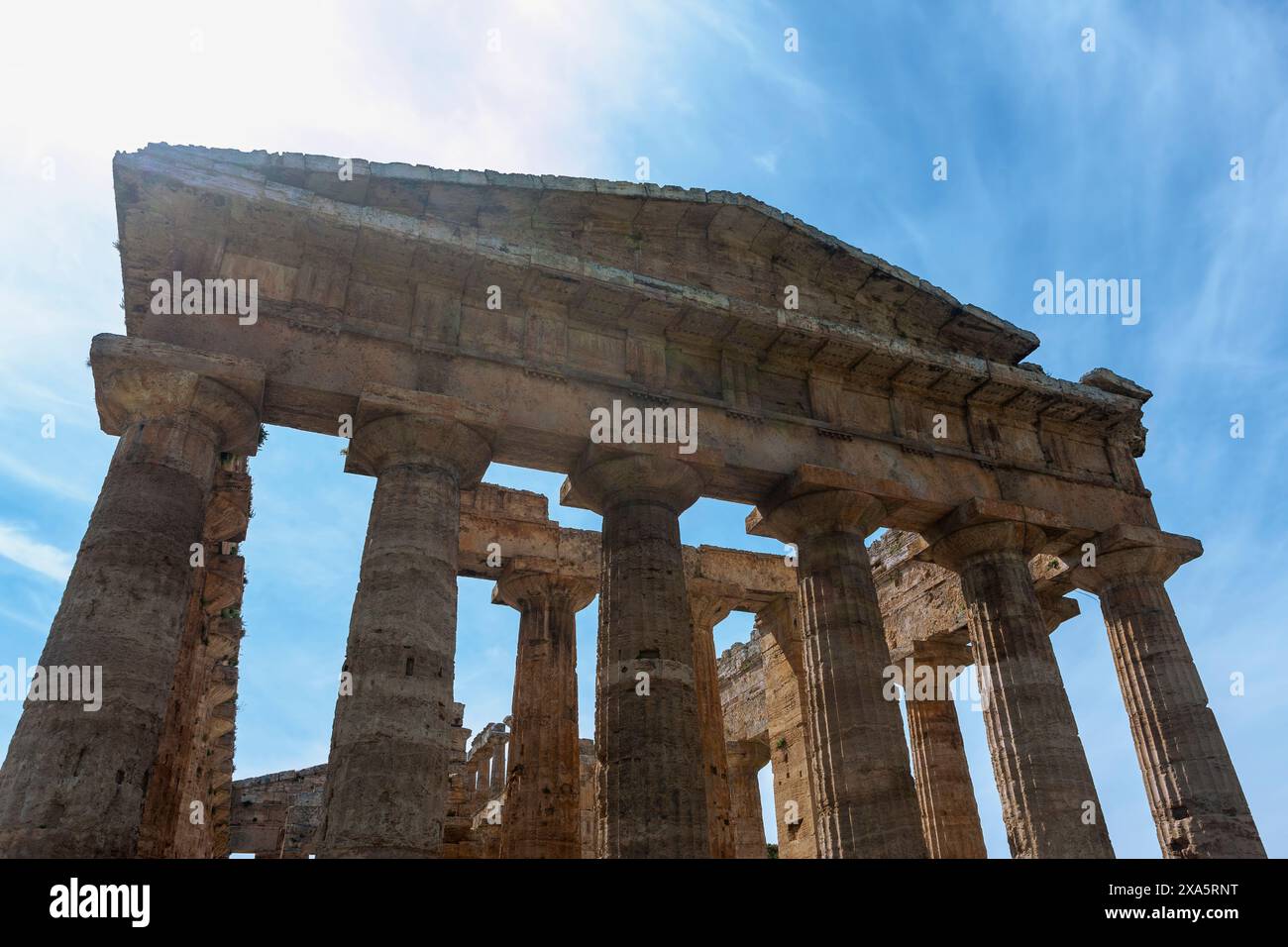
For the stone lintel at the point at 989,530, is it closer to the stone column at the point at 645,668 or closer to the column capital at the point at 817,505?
the column capital at the point at 817,505

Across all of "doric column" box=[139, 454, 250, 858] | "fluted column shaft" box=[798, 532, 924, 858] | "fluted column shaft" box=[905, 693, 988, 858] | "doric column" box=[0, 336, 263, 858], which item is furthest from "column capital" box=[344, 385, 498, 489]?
"fluted column shaft" box=[905, 693, 988, 858]

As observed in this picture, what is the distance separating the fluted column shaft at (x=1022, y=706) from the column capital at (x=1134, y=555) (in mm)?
1696

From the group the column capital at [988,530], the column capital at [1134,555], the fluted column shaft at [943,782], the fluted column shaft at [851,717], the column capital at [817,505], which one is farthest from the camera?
the fluted column shaft at [943,782]

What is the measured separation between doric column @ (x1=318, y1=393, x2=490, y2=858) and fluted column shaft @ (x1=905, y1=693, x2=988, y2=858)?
40.4ft

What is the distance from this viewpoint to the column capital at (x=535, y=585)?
60.8ft

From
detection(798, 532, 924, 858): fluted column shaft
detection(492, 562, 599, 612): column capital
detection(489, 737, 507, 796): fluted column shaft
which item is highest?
detection(492, 562, 599, 612): column capital

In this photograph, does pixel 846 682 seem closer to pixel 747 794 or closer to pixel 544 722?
pixel 544 722

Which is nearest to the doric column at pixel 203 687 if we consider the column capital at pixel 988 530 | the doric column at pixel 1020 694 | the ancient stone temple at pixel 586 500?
the ancient stone temple at pixel 586 500

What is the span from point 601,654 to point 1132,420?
477 inches

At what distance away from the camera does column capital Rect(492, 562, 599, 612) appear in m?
18.5

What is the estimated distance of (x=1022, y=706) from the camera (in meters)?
14.3

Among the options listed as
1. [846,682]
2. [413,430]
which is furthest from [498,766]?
[413,430]

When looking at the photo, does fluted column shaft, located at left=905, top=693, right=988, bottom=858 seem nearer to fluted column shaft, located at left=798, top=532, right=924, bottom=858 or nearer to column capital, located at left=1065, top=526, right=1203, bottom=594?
column capital, located at left=1065, top=526, right=1203, bottom=594

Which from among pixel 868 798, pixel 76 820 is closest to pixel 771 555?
pixel 868 798
